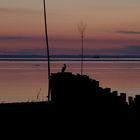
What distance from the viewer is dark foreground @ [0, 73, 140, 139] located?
291 inches

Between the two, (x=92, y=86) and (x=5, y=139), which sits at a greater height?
(x=92, y=86)

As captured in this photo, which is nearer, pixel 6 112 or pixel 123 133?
pixel 123 133

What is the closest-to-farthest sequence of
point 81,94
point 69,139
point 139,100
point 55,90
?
point 139,100 → point 69,139 → point 81,94 → point 55,90

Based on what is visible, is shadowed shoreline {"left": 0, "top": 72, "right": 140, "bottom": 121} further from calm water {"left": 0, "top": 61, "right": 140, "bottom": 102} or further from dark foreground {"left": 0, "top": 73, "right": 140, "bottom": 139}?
calm water {"left": 0, "top": 61, "right": 140, "bottom": 102}

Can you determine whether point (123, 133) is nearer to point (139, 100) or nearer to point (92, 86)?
point (139, 100)

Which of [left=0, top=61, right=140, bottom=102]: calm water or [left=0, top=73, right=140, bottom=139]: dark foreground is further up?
[left=0, top=73, right=140, bottom=139]: dark foreground

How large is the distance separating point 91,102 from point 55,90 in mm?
3604

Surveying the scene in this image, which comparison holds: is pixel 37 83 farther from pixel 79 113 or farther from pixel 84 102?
pixel 79 113

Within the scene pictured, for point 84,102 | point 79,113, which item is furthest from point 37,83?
point 79,113

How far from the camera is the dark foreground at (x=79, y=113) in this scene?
7383mm

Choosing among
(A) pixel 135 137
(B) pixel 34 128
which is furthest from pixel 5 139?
(A) pixel 135 137

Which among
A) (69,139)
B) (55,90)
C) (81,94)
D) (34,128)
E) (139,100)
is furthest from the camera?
(55,90)

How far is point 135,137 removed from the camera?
7086mm

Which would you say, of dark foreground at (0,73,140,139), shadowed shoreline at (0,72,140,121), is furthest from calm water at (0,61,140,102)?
dark foreground at (0,73,140,139)
